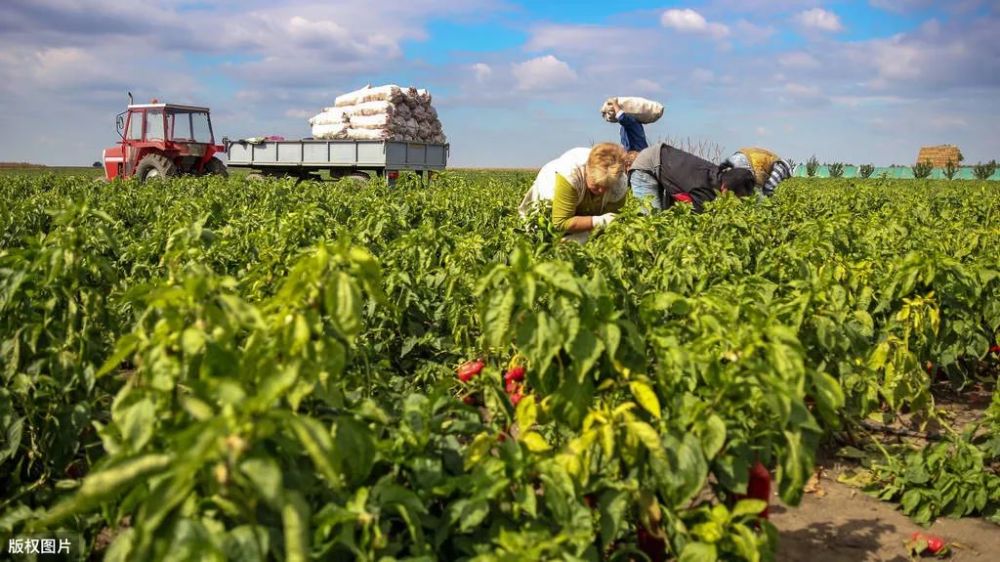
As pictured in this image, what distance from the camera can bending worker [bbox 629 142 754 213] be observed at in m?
6.91

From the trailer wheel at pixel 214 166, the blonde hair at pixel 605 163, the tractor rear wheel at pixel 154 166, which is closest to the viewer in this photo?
the blonde hair at pixel 605 163

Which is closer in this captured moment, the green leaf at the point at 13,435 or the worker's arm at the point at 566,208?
the green leaf at the point at 13,435

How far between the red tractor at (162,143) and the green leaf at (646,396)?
732 inches

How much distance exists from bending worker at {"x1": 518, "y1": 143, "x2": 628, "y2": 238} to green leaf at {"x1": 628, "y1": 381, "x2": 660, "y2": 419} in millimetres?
3186

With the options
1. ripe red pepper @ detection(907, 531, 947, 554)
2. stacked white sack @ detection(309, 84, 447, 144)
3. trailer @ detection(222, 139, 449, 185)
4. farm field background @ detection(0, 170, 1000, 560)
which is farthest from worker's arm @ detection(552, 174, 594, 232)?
stacked white sack @ detection(309, 84, 447, 144)

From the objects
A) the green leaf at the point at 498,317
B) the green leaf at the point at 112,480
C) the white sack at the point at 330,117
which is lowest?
the green leaf at the point at 112,480

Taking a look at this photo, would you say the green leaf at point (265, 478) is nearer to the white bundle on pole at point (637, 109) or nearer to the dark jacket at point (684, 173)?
the dark jacket at point (684, 173)

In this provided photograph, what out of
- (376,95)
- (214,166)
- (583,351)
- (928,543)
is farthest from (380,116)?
(583,351)

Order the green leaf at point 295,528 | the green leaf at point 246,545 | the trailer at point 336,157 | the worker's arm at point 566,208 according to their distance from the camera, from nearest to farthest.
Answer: the green leaf at point 295,528, the green leaf at point 246,545, the worker's arm at point 566,208, the trailer at point 336,157

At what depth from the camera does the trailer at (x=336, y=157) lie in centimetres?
1931

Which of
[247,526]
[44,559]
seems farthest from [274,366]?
[44,559]

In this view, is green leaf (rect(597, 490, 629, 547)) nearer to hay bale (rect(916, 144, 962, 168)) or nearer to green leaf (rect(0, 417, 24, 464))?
green leaf (rect(0, 417, 24, 464))

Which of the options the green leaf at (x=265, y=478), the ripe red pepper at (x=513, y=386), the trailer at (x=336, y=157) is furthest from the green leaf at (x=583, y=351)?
the trailer at (x=336, y=157)

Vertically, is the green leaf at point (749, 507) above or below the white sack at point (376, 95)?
below
